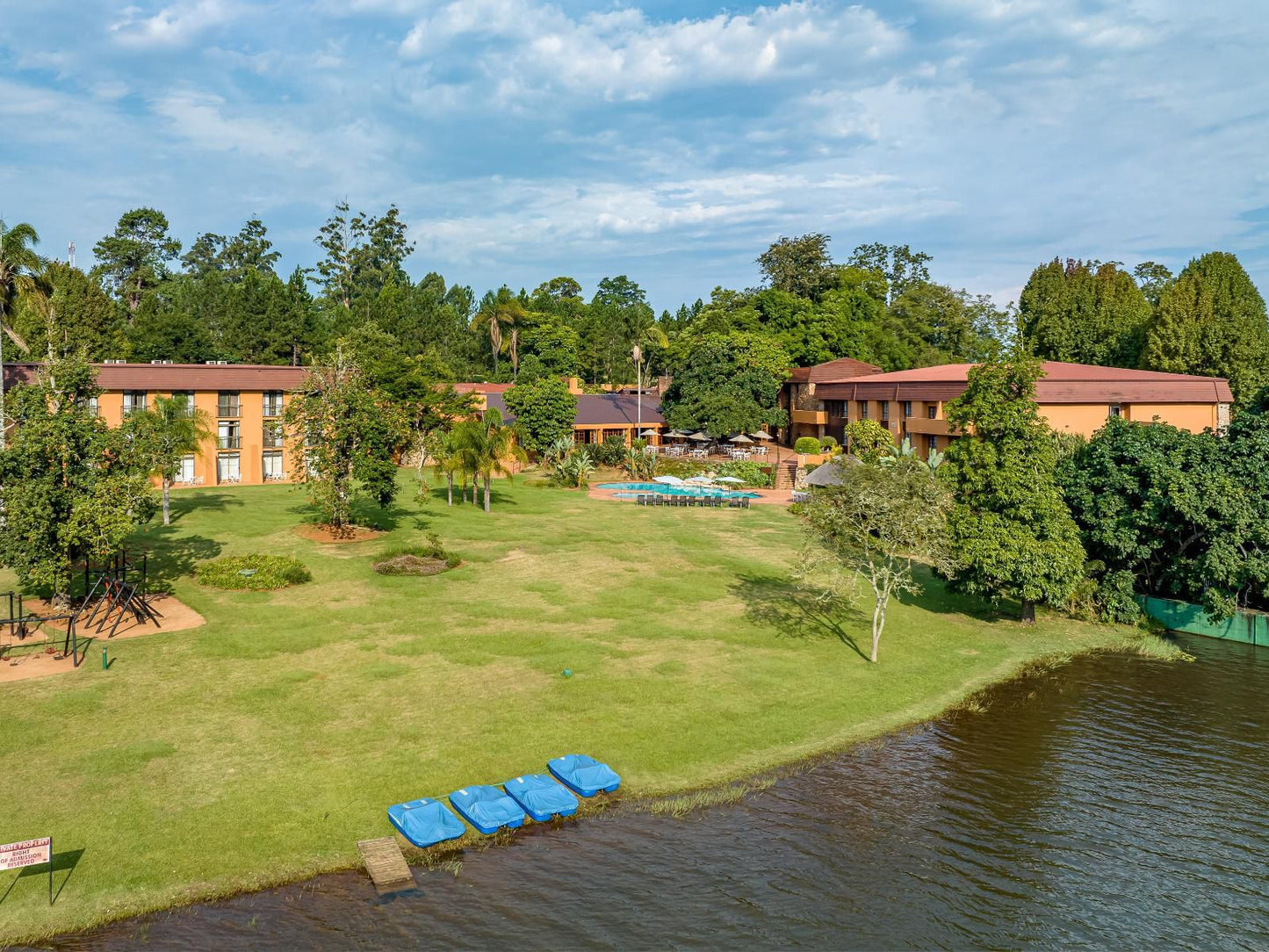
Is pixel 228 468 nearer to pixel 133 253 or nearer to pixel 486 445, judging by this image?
pixel 486 445

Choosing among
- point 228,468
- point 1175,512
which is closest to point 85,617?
point 228,468

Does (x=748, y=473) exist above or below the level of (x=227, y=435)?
below

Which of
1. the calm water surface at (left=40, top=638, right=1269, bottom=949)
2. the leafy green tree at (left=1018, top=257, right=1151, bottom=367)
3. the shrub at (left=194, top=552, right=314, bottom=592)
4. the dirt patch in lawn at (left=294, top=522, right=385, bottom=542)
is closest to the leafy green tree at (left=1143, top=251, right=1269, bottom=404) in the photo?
the leafy green tree at (left=1018, top=257, right=1151, bottom=367)

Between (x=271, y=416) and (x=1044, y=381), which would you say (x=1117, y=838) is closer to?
(x=1044, y=381)

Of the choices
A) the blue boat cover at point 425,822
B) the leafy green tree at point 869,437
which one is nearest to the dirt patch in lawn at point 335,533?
the blue boat cover at point 425,822

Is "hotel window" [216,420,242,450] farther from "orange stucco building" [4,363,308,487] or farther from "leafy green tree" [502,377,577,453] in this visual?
"leafy green tree" [502,377,577,453]

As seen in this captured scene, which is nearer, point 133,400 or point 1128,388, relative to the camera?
point 1128,388

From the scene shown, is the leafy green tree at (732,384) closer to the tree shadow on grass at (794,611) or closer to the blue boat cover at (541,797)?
the tree shadow on grass at (794,611)
